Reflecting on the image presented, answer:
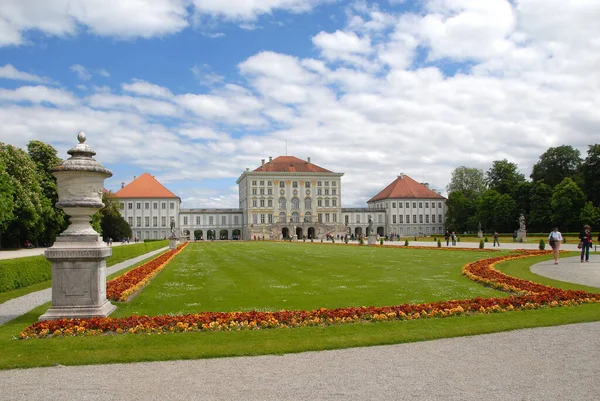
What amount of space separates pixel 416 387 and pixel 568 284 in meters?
9.37

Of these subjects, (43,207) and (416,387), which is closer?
(416,387)

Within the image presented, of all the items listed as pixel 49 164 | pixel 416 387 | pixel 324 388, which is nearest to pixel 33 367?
pixel 324 388

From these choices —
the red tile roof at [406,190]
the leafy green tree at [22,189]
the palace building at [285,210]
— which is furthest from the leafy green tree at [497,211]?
the leafy green tree at [22,189]

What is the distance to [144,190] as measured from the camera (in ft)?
303

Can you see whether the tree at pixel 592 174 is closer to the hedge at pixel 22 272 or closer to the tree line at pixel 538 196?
the tree line at pixel 538 196

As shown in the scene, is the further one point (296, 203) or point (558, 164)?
point (296, 203)

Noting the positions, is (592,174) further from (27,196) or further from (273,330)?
(273,330)

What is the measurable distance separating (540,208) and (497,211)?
234 inches

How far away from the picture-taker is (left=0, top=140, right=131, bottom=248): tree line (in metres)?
34.2

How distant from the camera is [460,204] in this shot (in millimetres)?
84188

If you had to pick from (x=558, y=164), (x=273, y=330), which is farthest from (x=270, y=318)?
(x=558, y=164)

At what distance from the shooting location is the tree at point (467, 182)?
91.2m

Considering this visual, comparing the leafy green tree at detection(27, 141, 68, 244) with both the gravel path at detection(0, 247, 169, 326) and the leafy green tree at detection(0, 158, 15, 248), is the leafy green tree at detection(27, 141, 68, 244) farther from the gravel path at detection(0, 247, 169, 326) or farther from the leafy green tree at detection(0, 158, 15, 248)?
the gravel path at detection(0, 247, 169, 326)

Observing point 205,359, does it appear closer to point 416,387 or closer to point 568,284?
point 416,387
